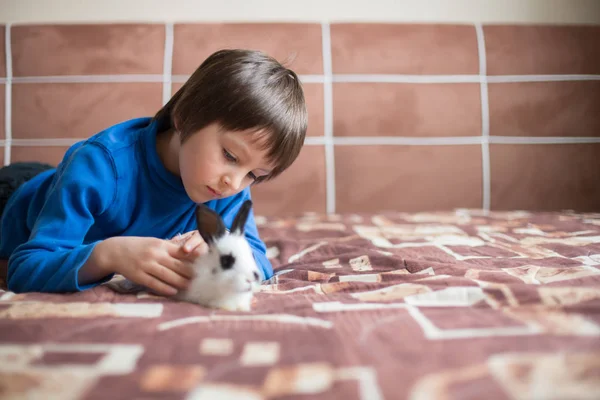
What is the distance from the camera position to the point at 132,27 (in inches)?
63.3

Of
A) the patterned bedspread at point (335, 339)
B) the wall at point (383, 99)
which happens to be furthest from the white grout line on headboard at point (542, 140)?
the patterned bedspread at point (335, 339)

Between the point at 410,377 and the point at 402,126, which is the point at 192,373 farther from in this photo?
the point at 402,126

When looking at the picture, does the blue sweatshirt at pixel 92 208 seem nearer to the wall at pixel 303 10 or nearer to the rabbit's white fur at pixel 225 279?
the rabbit's white fur at pixel 225 279

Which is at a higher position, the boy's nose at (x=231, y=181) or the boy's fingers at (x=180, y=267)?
the boy's nose at (x=231, y=181)

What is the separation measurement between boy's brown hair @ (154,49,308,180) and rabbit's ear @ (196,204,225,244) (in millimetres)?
174

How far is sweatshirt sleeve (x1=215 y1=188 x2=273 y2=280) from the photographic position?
91 centimetres

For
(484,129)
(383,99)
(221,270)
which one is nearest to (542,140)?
(484,129)

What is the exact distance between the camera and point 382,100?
1621 millimetres

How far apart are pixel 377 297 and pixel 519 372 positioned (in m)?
0.27

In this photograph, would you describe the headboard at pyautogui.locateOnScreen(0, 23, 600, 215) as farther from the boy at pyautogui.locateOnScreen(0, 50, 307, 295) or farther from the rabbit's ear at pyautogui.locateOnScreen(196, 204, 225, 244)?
the rabbit's ear at pyautogui.locateOnScreen(196, 204, 225, 244)

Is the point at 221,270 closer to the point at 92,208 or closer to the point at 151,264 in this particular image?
the point at 151,264

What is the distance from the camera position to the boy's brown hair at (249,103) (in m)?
0.82

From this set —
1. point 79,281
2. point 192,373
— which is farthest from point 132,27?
point 192,373

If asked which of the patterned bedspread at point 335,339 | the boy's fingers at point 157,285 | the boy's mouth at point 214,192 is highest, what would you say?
the boy's mouth at point 214,192
